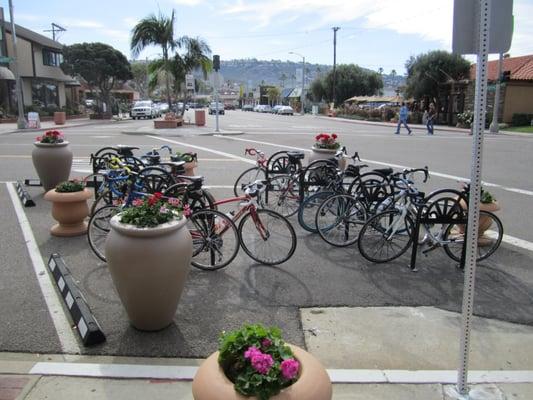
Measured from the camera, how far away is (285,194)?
8094 mm

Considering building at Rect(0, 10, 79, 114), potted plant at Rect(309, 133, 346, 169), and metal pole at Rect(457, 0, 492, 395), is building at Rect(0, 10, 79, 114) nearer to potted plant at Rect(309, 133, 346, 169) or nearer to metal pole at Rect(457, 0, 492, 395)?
potted plant at Rect(309, 133, 346, 169)

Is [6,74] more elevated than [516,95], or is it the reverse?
[6,74]

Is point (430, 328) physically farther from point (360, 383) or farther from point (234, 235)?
point (234, 235)

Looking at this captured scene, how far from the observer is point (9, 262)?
5840 millimetres

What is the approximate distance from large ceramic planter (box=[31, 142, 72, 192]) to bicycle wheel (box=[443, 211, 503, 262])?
6.85m

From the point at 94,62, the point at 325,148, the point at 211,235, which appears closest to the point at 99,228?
the point at 211,235

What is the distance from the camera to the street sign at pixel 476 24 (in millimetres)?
2932

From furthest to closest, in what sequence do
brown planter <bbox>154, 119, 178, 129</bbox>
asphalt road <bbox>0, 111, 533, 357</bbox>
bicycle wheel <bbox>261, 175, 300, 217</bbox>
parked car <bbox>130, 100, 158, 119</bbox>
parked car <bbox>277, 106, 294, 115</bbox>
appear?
1. parked car <bbox>277, 106, 294, 115</bbox>
2. parked car <bbox>130, 100, 158, 119</bbox>
3. brown planter <bbox>154, 119, 178, 129</bbox>
4. bicycle wheel <bbox>261, 175, 300, 217</bbox>
5. asphalt road <bbox>0, 111, 533, 357</bbox>

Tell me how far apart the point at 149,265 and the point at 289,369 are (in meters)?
1.83

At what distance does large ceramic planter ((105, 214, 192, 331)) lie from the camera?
3824 mm

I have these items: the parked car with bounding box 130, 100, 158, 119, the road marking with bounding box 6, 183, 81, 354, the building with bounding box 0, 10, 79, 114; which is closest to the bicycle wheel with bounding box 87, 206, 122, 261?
the road marking with bounding box 6, 183, 81, 354

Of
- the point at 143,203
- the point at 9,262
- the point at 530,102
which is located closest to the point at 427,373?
the point at 143,203

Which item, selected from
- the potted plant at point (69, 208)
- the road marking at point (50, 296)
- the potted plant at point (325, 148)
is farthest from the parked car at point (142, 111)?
the potted plant at point (69, 208)

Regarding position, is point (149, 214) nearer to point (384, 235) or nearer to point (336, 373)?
point (336, 373)
